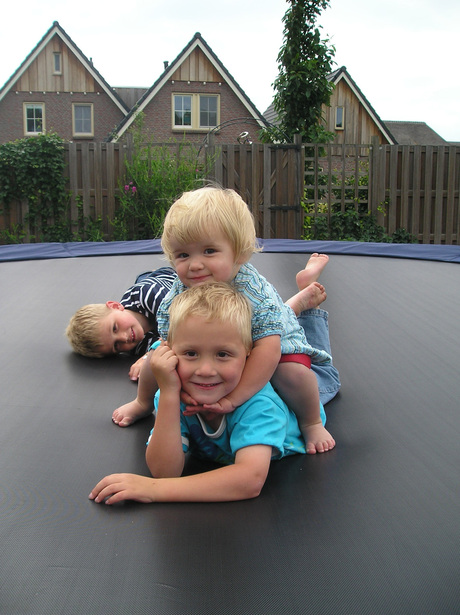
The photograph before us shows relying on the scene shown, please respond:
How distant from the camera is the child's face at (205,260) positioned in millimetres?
1002

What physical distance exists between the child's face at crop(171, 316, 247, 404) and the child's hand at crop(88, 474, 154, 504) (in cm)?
15

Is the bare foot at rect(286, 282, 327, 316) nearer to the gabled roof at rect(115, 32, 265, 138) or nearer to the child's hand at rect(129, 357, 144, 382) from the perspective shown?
the child's hand at rect(129, 357, 144, 382)

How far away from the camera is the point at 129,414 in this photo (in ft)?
3.82

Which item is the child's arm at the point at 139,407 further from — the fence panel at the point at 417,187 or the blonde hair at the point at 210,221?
the fence panel at the point at 417,187

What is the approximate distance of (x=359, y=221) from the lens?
534cm

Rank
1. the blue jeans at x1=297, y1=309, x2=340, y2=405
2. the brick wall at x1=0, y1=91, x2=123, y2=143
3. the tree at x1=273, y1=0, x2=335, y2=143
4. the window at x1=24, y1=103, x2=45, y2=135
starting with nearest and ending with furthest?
the blue jeans at x1=297, y1=309, x2=340, y2=405 < the tree at x1=273, y1=0, x2=335, y2=143 < the brick wall at x1=0, y1=91, x2=123, y2=143 < the window at x1=24, y1=103, x2=45, y2=135

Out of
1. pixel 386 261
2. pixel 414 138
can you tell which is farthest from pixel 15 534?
pixel 414 138

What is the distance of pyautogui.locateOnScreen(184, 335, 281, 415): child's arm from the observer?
36.3 inches

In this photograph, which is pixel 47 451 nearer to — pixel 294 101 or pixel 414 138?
pixel 294 101

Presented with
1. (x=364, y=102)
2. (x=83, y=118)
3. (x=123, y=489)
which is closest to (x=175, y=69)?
(x=83, y=118)

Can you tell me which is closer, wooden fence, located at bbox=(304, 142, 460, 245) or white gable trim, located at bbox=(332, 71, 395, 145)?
wooden fence, located at bbox=(304, 142, 460, 245)

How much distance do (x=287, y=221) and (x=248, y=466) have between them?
4.42 m

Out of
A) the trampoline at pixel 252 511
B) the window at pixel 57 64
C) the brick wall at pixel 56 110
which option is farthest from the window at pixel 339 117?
the trampoline at pixel 252 511

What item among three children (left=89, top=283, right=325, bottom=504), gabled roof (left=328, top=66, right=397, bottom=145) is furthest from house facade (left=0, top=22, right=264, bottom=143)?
three children (left=89, top=283, right=325, bottom=504)
